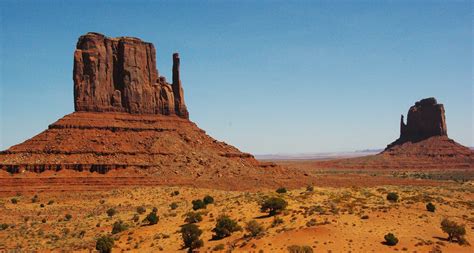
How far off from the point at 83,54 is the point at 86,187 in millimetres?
27452

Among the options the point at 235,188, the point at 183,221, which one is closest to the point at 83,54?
the point at 235,188

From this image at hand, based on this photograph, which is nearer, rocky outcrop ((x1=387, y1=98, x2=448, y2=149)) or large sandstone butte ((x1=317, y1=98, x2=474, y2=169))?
large sandstone butte ((x1=317, y1=98, x2=474, y2=169))

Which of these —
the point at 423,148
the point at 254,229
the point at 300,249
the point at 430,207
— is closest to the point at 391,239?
the point at 300,249

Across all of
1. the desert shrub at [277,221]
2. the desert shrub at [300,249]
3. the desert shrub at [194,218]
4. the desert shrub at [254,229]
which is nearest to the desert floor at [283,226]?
the desert shrub at [277,221]

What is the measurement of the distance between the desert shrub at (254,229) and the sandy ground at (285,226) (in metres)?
0.61

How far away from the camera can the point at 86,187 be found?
226ft

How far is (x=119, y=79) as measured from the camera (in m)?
89.1

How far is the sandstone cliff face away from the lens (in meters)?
84.8

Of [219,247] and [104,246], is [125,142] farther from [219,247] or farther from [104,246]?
[219,247]

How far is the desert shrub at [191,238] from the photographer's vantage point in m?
32.2

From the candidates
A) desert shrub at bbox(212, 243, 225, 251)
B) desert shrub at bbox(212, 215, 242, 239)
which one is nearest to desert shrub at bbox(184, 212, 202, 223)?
desert shrub at bbox(212, 215, 242, 239)

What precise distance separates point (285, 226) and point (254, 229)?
83.6 inches

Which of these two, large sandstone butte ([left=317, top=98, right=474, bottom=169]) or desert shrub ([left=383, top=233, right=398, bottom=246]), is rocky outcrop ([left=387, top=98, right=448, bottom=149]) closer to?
large sandstone butte ([left=317, top=98, right=474, bottom=169])

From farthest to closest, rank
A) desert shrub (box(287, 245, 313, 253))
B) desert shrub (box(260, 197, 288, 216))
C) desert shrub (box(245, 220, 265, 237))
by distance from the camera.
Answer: desert shrub (box(260, 197, 288, 216)) < desert shrub (box(245, 220, 265, 237)) < desert shrub (box(287, 245, 313, 253))
